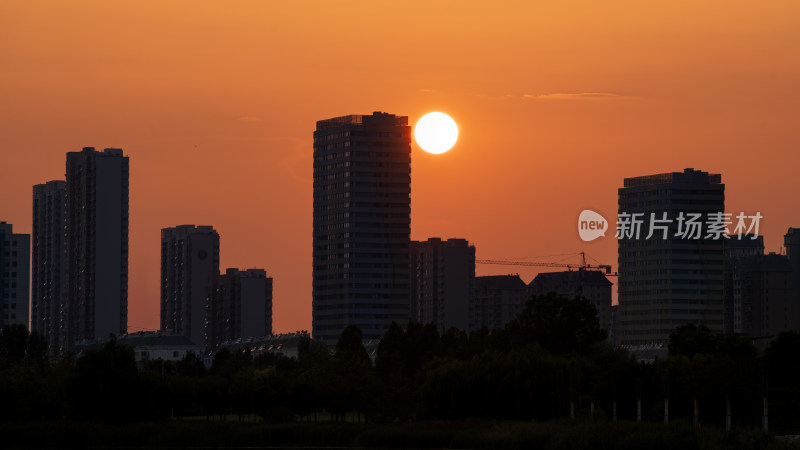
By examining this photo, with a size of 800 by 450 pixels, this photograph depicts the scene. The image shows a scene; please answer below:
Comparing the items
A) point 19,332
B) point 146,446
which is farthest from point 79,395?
point 19,332

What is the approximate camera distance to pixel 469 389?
101 metres

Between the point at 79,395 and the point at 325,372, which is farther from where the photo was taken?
the point at 325,372

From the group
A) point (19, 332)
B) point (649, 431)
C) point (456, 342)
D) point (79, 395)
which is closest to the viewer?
point (649, 431)

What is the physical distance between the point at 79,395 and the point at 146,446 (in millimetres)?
9435

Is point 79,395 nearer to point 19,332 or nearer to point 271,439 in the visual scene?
point 271,439

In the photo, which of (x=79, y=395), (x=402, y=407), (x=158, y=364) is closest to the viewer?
(x=79, y=395)

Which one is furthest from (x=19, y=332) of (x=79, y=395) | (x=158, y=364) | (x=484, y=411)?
(x=484, y=411)

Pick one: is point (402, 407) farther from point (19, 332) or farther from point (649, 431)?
point (19, 332)

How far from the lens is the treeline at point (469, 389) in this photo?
99.7 metres

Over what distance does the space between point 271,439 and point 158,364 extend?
63.2 metres

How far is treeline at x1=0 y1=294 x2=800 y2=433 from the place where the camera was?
9969cm

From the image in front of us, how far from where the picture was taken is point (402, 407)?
111 m

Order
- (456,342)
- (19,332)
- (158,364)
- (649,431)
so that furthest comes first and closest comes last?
(19,332)
(158,364)
(456,342)
(649,431)

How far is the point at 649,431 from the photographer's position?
81.4m
